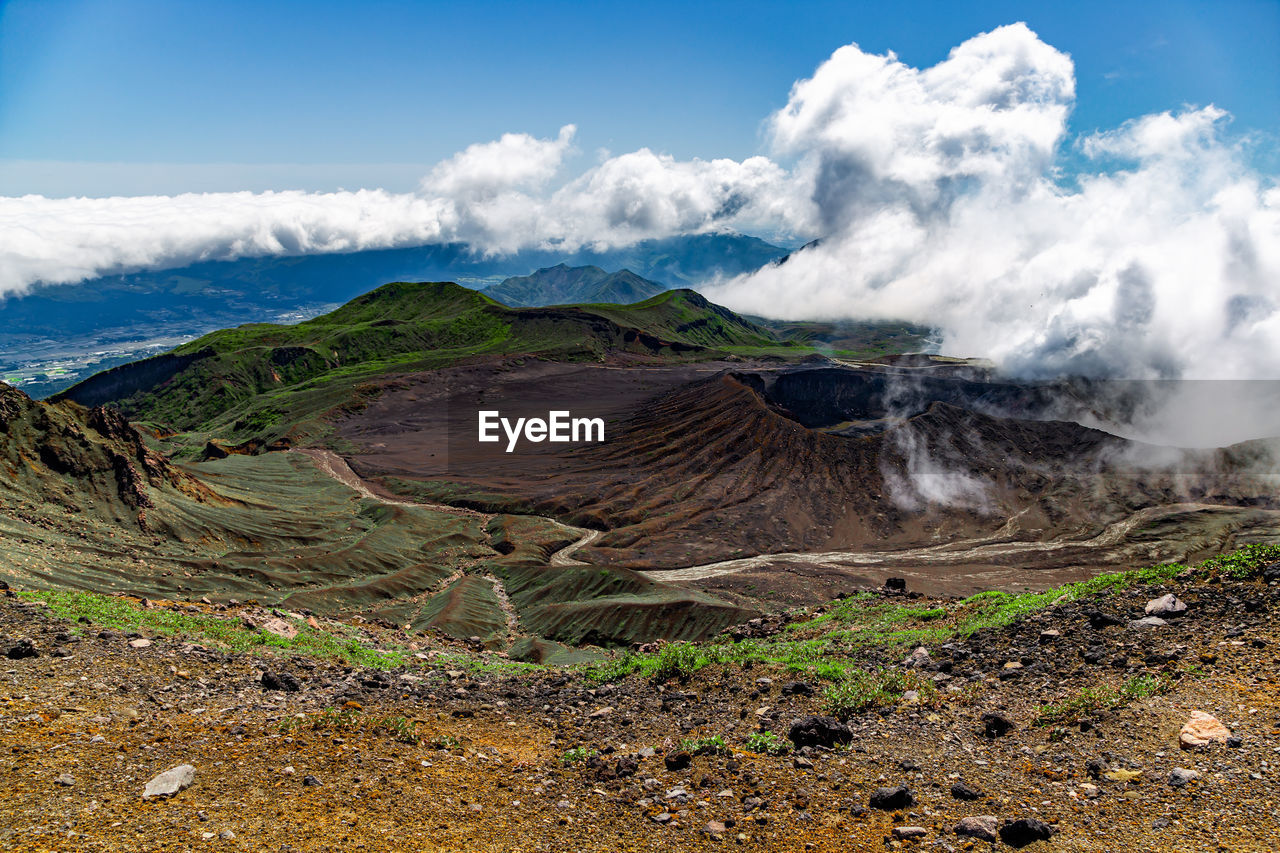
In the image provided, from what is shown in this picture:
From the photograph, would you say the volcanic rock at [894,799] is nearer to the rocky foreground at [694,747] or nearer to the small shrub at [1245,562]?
the rocky foreground at [694,747]

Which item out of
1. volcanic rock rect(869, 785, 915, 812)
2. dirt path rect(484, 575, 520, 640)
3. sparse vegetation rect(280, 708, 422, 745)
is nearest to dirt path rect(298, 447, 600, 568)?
dirt path rect(484, 575, 520, 640)

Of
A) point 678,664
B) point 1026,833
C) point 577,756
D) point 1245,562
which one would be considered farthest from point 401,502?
point 1026,833

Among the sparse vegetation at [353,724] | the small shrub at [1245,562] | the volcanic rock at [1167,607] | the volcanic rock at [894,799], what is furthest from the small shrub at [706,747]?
the small shrub at [1245,562]

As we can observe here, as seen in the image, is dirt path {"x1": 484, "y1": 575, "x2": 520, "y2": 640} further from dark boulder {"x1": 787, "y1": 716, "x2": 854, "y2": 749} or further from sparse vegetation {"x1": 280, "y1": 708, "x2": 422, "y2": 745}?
dark boulder {"x1": 787, "y1": 716, "x2": 854, "y2": 749}

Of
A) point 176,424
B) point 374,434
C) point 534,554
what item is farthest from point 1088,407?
point 176,424

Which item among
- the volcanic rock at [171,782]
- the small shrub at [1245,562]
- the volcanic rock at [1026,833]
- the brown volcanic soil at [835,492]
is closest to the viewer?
the volcanic rock at [1026,833]

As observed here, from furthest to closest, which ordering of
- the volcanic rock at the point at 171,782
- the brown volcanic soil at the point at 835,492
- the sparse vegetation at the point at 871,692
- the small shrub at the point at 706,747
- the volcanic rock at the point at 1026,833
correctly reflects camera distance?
the brown volcanic soil at the point at 835,492
the sparse vegetation at the point at 871,692
the small shrub at the point at 706,747
the volcanic rock at the point at 171,782
the volcanic rock at the point at 1026,833
